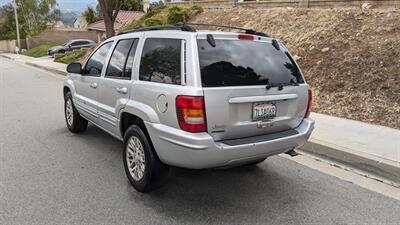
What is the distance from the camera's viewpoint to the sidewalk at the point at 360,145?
5145 mm

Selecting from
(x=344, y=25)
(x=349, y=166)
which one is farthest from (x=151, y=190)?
(x=344, y=25)

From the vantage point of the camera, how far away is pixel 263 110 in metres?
4.02

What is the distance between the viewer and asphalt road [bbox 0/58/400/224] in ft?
12.6

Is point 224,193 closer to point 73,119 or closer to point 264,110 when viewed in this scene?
point 264,110

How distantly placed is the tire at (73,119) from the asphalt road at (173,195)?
0.75m

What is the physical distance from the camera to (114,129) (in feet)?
16.4

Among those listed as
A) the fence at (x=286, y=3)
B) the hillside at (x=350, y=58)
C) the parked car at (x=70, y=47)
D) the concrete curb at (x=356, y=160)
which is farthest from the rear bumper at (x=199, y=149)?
the parked car at (x=70, y=47)

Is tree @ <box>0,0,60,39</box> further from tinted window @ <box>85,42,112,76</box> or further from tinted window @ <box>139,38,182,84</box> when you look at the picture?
tinted window @ <box>139,38,182,84</box>

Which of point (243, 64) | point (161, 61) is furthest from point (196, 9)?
point (243, 64)

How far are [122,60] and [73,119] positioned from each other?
2.37m

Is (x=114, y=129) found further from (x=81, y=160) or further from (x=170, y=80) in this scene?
(x=170, y=80)

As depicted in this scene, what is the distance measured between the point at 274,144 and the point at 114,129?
6.96 ft

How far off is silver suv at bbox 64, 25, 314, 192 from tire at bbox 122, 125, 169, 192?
11 millimetres

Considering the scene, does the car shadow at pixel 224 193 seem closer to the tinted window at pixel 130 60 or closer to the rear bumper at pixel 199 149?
the rear bumper at pixel 199 149
